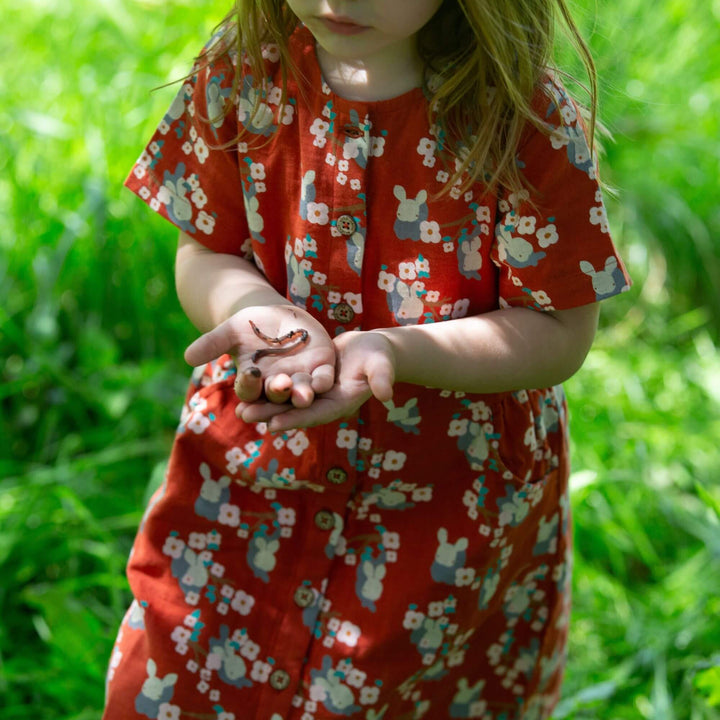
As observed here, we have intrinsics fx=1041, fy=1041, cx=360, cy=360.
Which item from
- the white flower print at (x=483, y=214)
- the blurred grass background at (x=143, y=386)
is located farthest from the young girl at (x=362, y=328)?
the blurred grass background at (x=143, y=386)

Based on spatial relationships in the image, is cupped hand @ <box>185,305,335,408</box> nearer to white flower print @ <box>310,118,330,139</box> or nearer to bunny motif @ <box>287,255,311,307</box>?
bunny motif @ <box>287,255,311,307</box>

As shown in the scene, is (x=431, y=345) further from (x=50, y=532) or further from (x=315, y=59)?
(x=50, y=532)

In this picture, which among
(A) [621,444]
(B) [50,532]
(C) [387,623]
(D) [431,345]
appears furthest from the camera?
(A) [621,444]

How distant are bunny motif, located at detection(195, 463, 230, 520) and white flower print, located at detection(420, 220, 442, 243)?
1.38 ft

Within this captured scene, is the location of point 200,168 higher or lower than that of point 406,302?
higher

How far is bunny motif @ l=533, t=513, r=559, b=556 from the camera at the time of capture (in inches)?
60.2

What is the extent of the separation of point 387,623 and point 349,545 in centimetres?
11

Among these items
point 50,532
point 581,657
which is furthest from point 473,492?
point 50,532

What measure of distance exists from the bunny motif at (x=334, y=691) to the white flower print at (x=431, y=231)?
566mm

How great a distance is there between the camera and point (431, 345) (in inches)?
48.0

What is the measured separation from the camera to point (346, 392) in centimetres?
110

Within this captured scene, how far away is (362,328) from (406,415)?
0.42 feet

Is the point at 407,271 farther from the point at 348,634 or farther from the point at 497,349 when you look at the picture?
the point at 348,634

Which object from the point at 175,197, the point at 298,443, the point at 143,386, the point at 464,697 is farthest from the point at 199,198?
the point at 143,386
